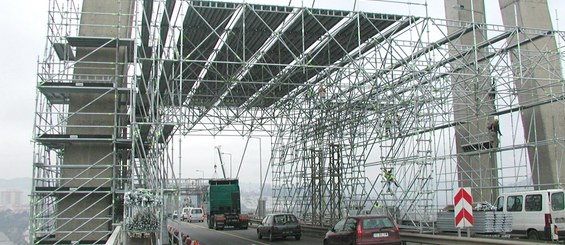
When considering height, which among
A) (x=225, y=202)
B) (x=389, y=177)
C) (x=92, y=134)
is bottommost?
(x=225, y=202)

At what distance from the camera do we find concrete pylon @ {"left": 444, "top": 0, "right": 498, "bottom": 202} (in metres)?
26.5

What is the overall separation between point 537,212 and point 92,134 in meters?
14.7

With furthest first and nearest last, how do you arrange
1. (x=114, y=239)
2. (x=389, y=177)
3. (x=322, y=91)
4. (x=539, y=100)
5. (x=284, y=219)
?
(x=322, y=91)
(x=284, y=219)
(x=539, y=100)
(x=389, y=177)
(x=114, y=239)

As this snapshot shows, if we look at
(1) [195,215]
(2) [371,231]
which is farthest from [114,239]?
(1) [195,215]

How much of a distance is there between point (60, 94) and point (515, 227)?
1598 centimetres

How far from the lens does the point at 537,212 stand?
61.2 ft

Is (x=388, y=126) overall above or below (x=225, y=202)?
above

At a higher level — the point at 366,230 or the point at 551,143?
the point at 551,143

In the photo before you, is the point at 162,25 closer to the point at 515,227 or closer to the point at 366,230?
the point at 366,230

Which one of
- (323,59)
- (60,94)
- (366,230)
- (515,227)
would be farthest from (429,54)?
(60,94)

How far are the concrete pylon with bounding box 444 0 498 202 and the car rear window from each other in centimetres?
1071

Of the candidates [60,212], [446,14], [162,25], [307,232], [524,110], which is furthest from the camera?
Answer: [446,14]

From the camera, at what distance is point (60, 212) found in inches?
716

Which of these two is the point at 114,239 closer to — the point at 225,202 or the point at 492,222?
the point at 492,222
